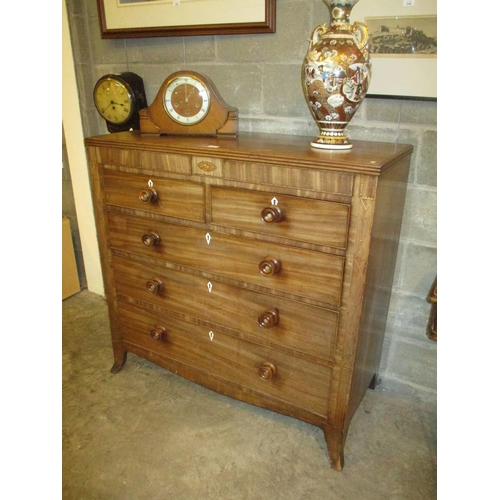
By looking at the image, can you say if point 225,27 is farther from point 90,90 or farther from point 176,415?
point 176,415

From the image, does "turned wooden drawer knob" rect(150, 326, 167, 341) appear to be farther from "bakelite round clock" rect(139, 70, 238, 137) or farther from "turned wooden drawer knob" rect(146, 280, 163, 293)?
"bakelite round clock" rect(139, 70, 238, 137)

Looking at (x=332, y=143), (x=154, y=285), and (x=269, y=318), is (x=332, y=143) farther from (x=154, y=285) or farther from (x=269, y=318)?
(x=154, y=285)

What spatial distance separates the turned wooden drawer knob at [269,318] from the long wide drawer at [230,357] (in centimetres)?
14

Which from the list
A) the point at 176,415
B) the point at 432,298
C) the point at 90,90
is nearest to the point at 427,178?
the point at 432,298

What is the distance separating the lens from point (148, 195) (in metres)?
1.43

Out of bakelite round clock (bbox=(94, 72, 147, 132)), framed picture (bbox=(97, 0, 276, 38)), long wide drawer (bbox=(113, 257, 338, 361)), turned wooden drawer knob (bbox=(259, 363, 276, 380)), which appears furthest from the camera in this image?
bakelite round clock (bbox=(94, 72, 147, 132))

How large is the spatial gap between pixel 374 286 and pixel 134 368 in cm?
122

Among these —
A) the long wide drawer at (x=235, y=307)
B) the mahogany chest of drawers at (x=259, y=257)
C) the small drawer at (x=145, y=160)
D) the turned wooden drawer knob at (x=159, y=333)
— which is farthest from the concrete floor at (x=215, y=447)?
the small drawer at (x=145, y=160)

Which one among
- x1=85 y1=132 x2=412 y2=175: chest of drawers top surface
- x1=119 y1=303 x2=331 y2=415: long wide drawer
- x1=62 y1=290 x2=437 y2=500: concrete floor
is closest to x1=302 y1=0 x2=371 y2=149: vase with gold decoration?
x1=85 y1=132 x2=412 y2=175: chest of drawers top surface

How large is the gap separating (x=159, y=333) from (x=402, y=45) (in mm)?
1376

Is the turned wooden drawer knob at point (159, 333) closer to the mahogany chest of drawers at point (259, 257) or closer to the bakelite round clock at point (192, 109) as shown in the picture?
the mahogany chest of drawers at point (259, 257)

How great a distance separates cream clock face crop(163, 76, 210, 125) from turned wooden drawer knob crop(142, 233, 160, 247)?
0.45m

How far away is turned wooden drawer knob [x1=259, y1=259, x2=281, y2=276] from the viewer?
126 cm
